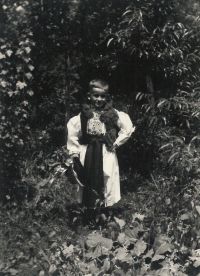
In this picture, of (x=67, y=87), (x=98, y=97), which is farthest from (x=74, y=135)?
(x=67, y=87)

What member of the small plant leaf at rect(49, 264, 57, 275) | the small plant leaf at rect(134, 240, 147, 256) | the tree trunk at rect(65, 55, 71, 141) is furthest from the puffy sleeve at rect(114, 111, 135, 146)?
the small plant leaf at rect(49, 264, 57, 275)

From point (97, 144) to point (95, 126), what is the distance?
175 mm

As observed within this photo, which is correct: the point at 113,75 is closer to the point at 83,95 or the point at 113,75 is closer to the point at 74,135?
the point at 83,95

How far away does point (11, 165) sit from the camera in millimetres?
3998

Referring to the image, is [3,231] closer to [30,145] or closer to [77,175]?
[77,175]

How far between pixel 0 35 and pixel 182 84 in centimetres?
226

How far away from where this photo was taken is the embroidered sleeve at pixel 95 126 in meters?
3.95

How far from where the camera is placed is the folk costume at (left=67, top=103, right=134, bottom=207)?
3941 millimetres

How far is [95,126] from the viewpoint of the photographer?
3.95 metres

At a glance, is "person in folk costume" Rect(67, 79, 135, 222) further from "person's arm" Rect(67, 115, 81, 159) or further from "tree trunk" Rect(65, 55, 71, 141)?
"tree trunk" Rect(65, 55, 71, 141)

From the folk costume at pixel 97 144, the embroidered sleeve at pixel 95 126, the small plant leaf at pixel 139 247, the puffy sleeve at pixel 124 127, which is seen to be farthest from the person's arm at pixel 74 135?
the small plant leaf at pixel 139 247

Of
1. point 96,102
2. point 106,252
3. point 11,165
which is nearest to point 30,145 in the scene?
point 11,165

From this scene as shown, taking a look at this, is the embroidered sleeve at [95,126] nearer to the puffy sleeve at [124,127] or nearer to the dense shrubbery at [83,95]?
the puffy sleeve at [124,127]

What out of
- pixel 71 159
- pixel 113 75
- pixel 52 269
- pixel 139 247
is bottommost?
pixel 52 269
